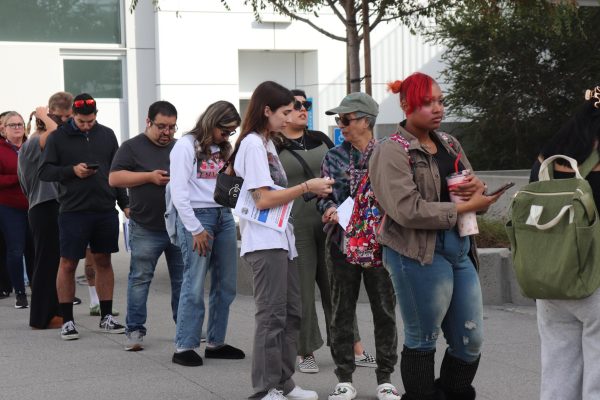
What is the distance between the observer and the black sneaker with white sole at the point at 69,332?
27.5 ft

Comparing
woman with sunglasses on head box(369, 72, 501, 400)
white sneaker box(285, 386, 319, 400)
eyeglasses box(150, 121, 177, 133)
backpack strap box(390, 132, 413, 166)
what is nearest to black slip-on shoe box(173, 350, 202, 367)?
white sneaker box(285, 386, 319, 400)

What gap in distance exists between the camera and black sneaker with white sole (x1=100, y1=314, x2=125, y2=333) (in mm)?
8641

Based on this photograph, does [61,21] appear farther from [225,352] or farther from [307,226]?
[307,226]

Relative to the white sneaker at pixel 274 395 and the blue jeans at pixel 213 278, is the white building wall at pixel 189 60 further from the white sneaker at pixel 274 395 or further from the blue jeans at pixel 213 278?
the white sneaker at pixel 274 395

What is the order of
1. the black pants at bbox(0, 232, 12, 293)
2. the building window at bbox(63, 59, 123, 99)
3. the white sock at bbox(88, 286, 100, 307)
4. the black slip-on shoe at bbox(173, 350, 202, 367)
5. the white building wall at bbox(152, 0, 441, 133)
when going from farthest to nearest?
the white building wall at bbox(152, 0, 441, 133) < the building window at bbox(63, 59, 123, 99) < the black pants at bbox(0, 232, 12, 293) < the white sock at bbox(88, 286, 100, 307) < the black slip-on shoe at bbox(173, 350, 202, 367)

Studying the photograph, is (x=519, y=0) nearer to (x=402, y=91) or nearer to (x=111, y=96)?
(x=402, y=91)

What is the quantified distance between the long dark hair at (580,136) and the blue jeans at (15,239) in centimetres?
672

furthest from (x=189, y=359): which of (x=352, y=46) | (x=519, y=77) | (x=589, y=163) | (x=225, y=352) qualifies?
(x=519, y=77)

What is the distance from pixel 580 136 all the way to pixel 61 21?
13.7 meters

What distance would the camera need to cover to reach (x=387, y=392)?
6.22m

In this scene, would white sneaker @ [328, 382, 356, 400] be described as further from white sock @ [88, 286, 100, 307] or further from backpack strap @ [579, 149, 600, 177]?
white sock @ [88, 286, 100, 307]

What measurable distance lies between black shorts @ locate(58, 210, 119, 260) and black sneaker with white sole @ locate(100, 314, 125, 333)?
1.87 feet

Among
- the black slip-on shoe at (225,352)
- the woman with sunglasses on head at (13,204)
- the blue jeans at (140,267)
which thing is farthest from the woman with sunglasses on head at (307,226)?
the woman with sunglasses on head at (13,204)

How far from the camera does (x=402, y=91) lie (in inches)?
204
